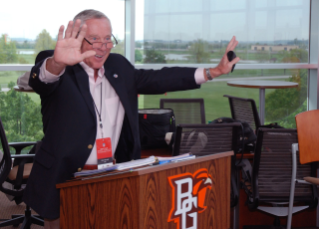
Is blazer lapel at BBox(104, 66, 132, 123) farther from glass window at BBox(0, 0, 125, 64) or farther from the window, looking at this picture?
the window

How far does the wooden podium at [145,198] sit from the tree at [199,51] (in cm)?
460

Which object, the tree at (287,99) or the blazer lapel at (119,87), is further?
the tree at (287,99)

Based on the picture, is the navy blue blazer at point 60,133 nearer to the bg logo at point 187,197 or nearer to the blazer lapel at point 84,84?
the blazer lapel at point 84,84

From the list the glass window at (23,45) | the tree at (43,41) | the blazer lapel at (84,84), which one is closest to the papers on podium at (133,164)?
the blazer lapel at (84,84)

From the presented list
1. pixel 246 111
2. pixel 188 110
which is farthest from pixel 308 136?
pixel 188 110

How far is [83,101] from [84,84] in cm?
9

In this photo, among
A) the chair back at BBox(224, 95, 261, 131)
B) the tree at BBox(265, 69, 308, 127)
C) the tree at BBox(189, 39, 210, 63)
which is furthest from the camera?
the tree at BBox(265, 69, 308, 127)

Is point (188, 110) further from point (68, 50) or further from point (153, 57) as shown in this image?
point (68, 50)

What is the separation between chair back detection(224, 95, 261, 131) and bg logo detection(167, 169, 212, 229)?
8.08ft

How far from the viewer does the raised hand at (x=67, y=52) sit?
1.52 m

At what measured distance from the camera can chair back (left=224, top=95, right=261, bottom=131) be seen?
4.06 m

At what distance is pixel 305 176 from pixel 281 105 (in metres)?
3.73

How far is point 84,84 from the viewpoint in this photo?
1766 millimetres

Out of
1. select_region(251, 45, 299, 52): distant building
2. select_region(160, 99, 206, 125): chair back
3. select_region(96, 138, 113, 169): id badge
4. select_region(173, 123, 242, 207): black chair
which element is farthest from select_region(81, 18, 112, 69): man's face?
select_region(251, 45, 299, 52): distant building
